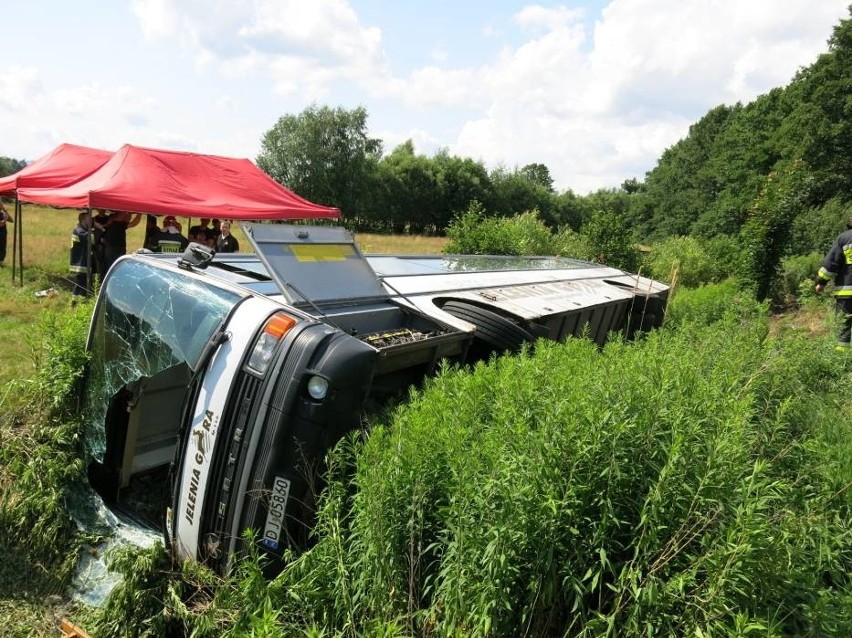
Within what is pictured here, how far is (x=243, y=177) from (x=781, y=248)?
12448 millimetres

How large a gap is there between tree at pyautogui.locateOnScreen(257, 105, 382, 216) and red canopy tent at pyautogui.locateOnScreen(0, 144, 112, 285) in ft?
107

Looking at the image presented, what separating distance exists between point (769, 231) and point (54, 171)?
15451mm

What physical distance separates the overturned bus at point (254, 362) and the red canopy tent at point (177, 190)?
6213 millimetres

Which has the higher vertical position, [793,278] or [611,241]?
[611,241]

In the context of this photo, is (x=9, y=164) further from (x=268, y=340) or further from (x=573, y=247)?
(x=268, y=340)

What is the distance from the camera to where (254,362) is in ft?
9.89

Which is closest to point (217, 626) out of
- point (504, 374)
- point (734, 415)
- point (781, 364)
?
point (504, 374)

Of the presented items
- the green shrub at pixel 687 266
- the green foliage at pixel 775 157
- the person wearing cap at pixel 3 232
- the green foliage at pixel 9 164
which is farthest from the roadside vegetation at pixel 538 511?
the green foliage at pixel 9 164

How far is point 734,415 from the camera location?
2334 millimetres

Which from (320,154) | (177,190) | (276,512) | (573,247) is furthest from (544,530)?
(320,154)

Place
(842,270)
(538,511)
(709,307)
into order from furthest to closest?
(709,307)
(842,270)
(538,511)

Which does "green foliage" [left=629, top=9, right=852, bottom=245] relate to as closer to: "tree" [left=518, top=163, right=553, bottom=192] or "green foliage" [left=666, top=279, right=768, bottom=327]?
"green foliage" [left=666, top=279, right=768, bottom=327]

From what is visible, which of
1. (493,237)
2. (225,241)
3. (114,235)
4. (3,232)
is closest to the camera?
(225,241)

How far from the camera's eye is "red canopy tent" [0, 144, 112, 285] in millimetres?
10906
